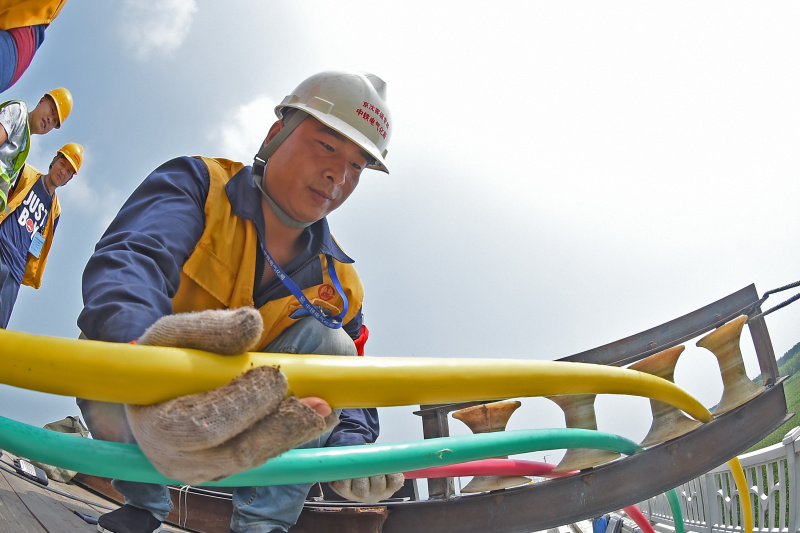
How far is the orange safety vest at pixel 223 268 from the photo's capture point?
1.42m

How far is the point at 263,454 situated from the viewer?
653 mm

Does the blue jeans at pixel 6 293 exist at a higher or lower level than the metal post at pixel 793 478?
higher

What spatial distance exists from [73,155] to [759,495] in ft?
17.5

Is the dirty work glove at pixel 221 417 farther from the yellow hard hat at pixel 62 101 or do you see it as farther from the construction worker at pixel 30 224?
the yellow hard hat at pixel 62 101

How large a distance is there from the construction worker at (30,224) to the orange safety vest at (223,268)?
1760 millimetres

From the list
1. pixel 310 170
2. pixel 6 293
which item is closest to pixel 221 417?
pixel 310 170

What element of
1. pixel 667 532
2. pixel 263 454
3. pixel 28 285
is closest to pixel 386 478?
pixel 263 454

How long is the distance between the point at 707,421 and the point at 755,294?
52 centimetres

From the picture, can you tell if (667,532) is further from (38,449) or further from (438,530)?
(38,449)

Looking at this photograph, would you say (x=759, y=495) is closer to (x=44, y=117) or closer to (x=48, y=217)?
(x=48, y=217)

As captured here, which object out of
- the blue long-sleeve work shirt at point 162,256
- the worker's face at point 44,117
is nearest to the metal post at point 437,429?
the blue long-sleeve work shirt at point 162,256

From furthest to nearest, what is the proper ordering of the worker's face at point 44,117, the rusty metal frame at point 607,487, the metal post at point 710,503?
1. the metal post at point 710,503
2. the worker's face at point 44,117
3. the rusty metal frame at point 607,487

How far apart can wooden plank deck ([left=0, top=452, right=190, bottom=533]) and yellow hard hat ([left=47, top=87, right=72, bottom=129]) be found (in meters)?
2.02

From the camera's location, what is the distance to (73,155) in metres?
3.32
